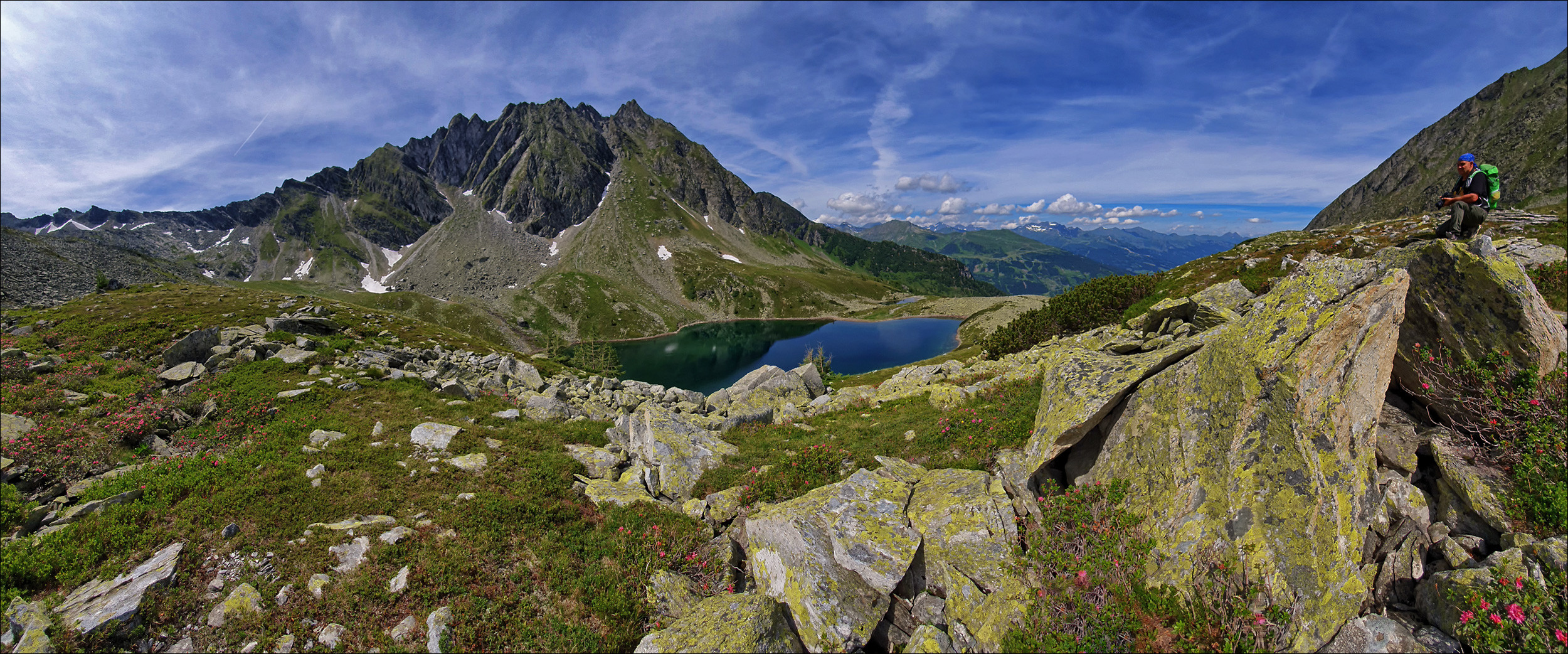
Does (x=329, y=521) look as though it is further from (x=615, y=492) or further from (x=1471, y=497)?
(x=1471, y=497)

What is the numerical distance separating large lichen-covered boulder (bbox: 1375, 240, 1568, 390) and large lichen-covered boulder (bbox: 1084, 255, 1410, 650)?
1.77m

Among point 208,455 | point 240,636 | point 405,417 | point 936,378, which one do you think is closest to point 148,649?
point 240,636

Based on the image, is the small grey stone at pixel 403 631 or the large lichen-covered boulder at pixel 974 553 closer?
the large lichen-covered boulder at pixel 974 553

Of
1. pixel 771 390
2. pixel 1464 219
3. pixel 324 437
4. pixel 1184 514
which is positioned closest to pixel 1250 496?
pixel 1184 514

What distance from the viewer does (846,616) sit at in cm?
823

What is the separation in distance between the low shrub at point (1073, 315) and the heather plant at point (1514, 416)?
101ft

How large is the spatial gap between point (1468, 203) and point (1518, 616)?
1293 cm

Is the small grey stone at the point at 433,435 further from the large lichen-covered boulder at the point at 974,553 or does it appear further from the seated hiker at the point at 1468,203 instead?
the seated hiker at the point at 1468,203

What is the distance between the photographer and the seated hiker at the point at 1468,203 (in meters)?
12.2

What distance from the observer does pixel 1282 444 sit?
7949 millimetres

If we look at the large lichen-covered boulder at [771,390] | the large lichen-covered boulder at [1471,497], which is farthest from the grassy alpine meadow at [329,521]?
the large lichen-covered boulder at [1471,497]

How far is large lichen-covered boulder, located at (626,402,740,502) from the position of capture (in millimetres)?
14102

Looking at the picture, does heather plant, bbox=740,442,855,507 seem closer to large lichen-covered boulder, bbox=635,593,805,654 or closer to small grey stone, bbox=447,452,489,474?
large lichen-covered boulder, bbox=635,593,805,654

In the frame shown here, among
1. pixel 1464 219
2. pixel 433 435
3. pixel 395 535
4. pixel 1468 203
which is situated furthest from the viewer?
pixel 433 435
